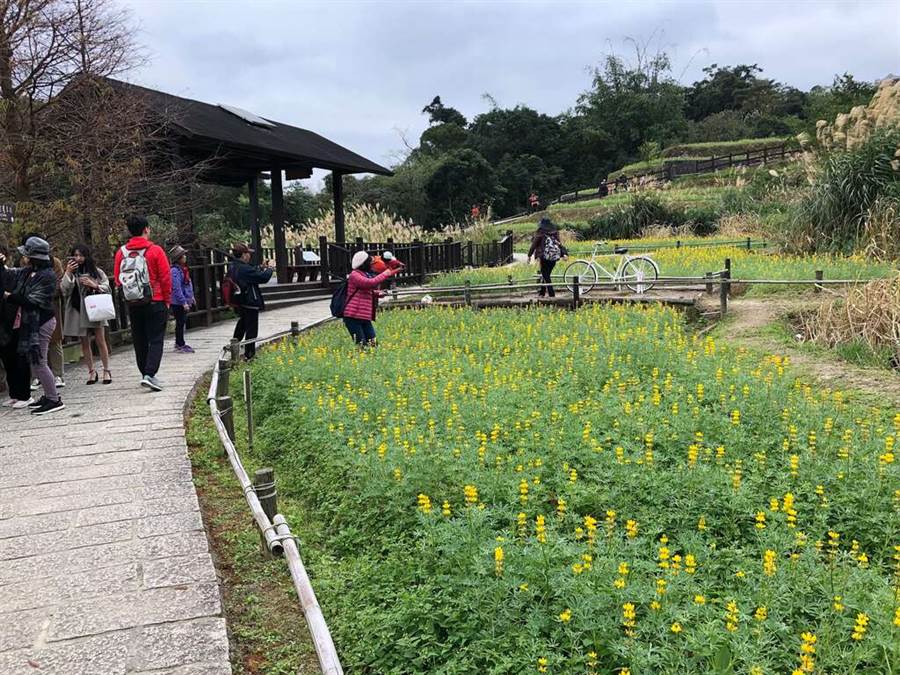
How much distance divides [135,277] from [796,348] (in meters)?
6.86

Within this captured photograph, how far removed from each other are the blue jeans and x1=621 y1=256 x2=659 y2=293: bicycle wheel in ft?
18.4

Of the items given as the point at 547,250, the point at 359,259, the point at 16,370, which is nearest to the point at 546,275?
the point at 547,250

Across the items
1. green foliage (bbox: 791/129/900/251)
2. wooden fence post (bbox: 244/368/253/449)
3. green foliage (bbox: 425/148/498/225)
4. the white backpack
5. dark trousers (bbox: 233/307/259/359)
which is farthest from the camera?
green foliage (bbox: 425/148/498/225)

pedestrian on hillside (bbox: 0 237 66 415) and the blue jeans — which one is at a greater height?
pedestrian on hillside (bbox: 0 237 66 415)

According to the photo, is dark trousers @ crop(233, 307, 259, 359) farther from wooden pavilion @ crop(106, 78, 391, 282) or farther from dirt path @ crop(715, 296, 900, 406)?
dirt path @ crop(715, 296, 900, 406)

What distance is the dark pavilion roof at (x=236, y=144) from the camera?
42.7 ft

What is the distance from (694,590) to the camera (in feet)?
8.80

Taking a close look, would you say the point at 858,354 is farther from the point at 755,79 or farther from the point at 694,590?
the point at 755,79

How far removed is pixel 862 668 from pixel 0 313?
22.6 feet

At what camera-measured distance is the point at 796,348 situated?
7324 mm

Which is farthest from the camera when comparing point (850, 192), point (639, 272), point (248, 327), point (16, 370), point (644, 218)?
point (644, 218)

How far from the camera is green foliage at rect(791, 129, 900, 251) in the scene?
38.8 ft

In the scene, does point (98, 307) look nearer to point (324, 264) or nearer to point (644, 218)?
point (324, 264)

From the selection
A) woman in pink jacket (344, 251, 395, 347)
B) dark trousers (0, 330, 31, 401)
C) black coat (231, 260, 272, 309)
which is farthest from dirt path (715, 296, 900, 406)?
dark trousers (0, 330, 31, 401)
